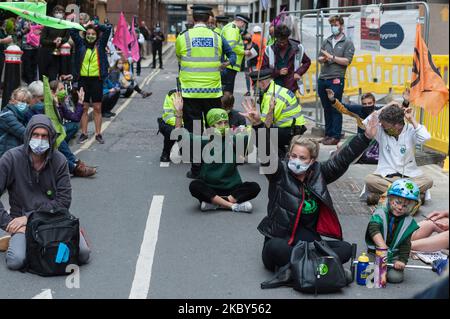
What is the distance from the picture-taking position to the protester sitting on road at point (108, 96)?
15.7 m

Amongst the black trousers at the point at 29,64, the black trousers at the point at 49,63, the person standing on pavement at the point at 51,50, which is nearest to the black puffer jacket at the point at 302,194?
the person standing on pavement at the point at 51,50

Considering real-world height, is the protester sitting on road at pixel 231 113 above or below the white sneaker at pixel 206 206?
above

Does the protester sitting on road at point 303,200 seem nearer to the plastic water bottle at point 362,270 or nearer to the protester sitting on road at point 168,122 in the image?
the plastic water bottle at point 362,270

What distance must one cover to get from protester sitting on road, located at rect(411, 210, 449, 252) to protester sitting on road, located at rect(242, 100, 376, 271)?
925 mm

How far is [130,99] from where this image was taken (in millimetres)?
19828

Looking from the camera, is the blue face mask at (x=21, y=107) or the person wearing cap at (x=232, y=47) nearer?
the blue face mask at (x=21, y=107)

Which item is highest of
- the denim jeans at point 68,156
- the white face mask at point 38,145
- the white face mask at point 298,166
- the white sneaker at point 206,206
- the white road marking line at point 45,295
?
the white face mask at point 38,145

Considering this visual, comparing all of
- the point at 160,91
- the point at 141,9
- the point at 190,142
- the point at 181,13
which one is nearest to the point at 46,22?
the point at 190,142

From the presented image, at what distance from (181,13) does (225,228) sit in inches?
3000

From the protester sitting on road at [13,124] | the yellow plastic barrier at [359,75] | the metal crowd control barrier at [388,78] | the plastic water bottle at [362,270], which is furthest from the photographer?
the yellow plastic barrier at [359,75]

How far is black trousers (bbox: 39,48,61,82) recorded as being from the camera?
15719mm

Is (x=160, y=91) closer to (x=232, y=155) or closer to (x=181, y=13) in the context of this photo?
(x=232, y=155)

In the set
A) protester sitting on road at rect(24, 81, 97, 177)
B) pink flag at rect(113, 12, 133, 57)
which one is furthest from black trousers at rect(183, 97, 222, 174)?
pink flag at rect(113, 12, 133, 57)

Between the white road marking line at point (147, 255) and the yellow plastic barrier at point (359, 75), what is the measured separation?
19.8ft
